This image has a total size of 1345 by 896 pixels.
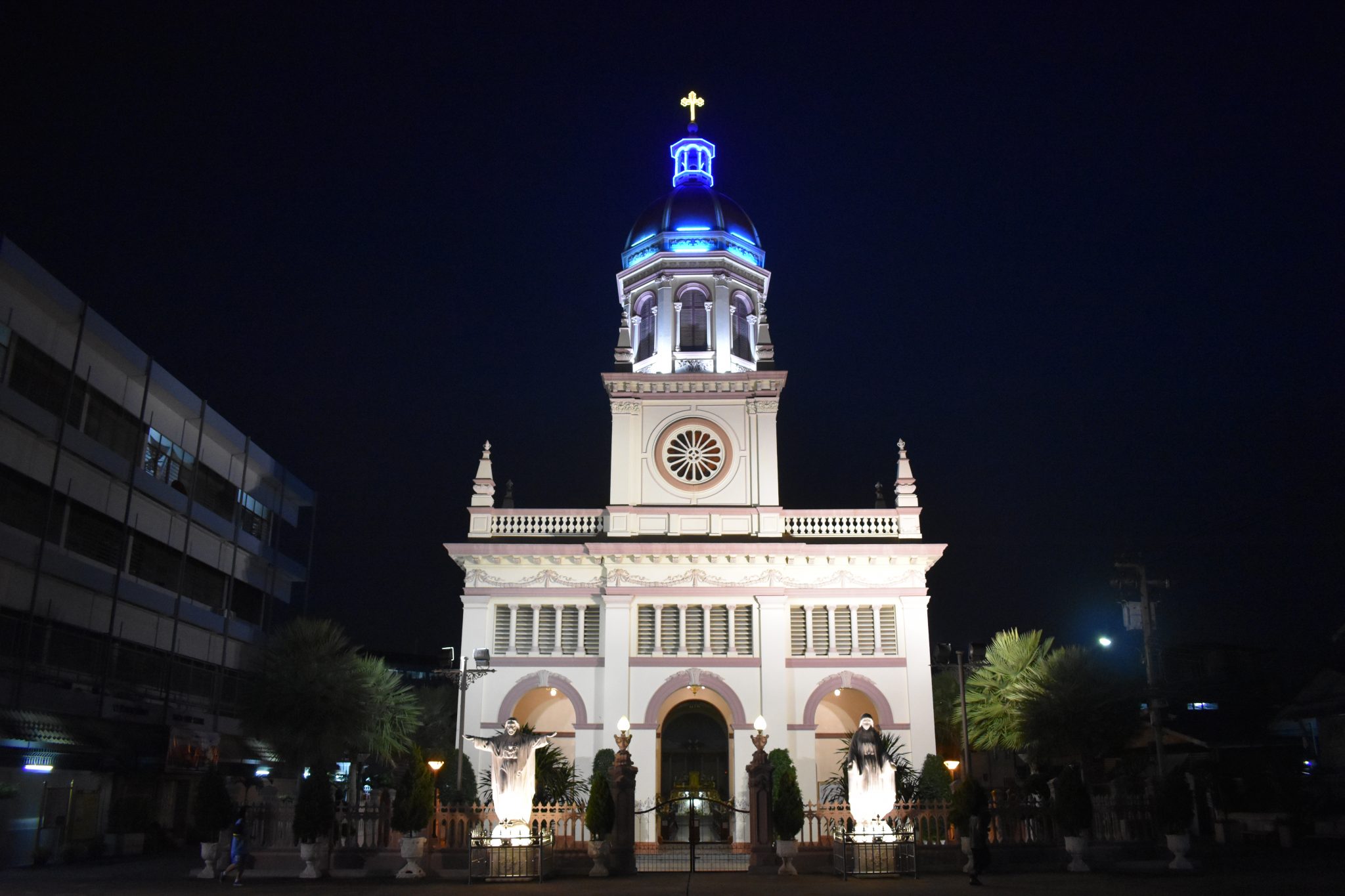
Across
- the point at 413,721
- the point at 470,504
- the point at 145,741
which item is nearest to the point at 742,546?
the point at 470,504

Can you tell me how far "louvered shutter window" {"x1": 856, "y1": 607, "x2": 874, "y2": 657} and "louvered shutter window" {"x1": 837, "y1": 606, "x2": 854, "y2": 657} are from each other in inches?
13.4

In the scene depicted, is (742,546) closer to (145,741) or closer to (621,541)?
(621,541)

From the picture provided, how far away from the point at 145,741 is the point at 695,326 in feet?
82.2

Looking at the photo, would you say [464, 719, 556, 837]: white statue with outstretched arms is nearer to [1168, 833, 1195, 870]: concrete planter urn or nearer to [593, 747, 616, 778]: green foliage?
[593, 747, 616, 778]: green foliage

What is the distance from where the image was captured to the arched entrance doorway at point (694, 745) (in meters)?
37.0

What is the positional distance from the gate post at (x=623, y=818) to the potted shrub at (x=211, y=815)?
9006 millimetres

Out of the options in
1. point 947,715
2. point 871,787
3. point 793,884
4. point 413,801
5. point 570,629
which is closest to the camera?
point 793,884

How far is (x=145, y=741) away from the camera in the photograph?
34500mm

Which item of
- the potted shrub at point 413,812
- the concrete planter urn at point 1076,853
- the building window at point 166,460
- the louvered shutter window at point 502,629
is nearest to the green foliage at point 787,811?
the concrete planter urn at point 1076,853

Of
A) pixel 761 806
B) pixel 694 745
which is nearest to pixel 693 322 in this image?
pixel 694 745

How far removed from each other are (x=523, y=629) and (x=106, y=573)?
1408 cm

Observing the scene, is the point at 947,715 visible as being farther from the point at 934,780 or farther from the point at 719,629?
the point at 719,629

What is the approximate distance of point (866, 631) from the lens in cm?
3597

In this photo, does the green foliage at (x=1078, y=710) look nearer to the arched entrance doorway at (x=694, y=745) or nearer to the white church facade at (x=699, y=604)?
the white church facade at (x=699, y=604)
